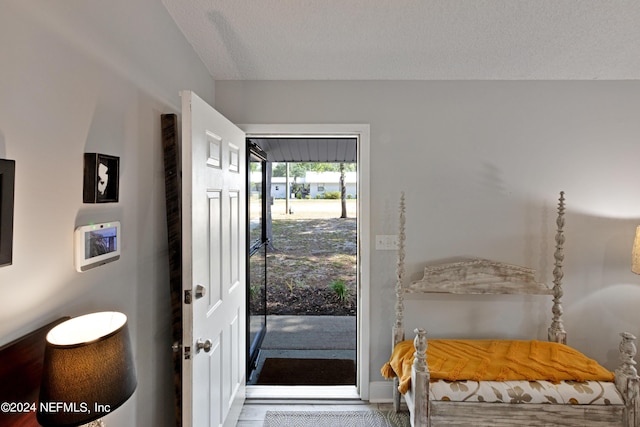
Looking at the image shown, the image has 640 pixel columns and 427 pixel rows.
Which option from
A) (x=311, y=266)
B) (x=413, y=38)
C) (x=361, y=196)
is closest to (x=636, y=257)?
(x=361, y=196)

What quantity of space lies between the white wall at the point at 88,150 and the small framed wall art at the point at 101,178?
0.08ft

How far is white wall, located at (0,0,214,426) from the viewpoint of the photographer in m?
0.75

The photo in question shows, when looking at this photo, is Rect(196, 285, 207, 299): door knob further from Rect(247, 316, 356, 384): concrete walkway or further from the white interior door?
Rect(247, 316, 356, 384): concrete walkway

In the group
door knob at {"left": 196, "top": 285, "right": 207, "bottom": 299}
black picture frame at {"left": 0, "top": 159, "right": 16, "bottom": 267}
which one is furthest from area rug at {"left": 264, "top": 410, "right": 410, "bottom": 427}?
black picture frame at {"left": 0, "top": 159, "right": 16, "bottom": 267}

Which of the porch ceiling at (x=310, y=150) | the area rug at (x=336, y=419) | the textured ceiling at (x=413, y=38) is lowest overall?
the area rug at (x=336, y=419)

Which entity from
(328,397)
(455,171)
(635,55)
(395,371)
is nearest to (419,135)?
(455,171)

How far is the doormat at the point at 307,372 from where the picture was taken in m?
2.61

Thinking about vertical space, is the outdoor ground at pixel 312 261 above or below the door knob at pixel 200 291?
below

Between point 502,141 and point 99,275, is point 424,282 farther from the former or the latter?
point 99,275

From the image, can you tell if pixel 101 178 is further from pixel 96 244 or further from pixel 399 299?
pixel 399 299

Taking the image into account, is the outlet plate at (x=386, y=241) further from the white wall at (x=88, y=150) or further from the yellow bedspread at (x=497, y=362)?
the white wall at (x=88, y=150)

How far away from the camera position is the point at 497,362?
1.86 metres

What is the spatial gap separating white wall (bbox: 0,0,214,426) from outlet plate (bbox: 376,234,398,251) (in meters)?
1.40

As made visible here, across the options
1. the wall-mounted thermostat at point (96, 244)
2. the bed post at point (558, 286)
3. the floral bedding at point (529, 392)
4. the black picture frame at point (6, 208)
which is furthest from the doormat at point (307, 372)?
the black picture frame at point (6, 208)
